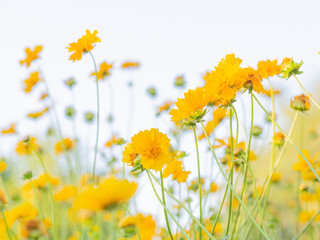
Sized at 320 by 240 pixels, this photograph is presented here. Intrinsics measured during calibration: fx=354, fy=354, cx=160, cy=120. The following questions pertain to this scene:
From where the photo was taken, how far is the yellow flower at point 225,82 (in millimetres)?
657

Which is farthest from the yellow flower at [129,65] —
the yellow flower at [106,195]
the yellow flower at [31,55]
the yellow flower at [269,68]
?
the yellow flower at [106,195]

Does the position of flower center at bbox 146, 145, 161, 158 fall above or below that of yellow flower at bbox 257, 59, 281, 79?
below

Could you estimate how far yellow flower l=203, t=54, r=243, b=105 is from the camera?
66cm

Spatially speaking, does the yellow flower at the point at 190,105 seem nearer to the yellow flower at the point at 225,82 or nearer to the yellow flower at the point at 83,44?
the yellow flower at the point at 225,82

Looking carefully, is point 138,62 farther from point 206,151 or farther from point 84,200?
point 84,200

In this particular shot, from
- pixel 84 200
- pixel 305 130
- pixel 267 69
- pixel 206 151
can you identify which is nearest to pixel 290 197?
pixel 305 130

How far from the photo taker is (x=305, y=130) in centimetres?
307

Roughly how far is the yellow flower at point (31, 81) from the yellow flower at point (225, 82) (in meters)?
0.86

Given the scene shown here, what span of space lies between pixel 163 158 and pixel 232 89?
19 cm

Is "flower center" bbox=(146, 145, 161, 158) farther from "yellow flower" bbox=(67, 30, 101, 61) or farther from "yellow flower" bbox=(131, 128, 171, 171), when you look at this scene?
"yellow flower" bbox=(67, 30, 101, 61)

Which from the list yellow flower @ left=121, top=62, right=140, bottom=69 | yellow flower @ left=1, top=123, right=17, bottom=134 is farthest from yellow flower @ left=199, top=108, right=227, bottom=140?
yellow flower @ left=1, top=123, right=17, bottom=134

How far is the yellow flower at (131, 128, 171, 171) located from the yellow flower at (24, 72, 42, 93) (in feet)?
2.62

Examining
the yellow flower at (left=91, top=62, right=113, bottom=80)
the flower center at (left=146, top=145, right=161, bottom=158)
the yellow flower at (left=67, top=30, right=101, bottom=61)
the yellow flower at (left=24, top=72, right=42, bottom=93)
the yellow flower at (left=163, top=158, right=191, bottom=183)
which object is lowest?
the yellow flower at (left=163, top=158, right=191, bottom=183)

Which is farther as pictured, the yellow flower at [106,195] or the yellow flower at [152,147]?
the yellow flower at [152,147]
